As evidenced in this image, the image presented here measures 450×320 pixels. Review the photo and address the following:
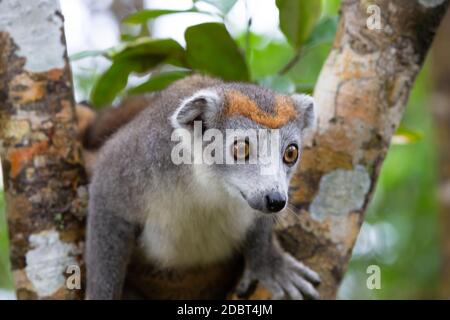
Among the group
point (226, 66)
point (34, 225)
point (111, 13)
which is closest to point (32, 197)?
point (34, 225)

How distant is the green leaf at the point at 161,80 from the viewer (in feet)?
15.9

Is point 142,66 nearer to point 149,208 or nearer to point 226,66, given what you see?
point 226,66

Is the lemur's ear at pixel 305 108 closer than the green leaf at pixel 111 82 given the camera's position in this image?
Yes

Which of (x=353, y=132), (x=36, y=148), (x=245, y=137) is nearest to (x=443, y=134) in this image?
(x=353, y=132)

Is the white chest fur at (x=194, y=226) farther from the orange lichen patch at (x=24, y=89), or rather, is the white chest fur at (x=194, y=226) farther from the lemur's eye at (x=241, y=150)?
the orange lichen patch at (x=24, y=89)

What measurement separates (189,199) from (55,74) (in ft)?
3.62

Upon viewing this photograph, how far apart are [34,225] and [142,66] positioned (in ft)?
4.89

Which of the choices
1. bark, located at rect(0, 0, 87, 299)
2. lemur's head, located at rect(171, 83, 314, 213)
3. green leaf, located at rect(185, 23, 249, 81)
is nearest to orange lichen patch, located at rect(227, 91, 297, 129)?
lemur's head, located at rect(171, 83, 314, 213)

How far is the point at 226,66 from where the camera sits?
468 cm

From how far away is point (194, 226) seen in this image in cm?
410

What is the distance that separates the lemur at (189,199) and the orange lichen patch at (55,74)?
0.56 meters

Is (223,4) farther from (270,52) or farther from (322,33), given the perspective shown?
(270,52)

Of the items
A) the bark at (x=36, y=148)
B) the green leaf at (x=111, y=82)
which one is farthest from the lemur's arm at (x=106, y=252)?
the green leaf at (x=111, y=82)
